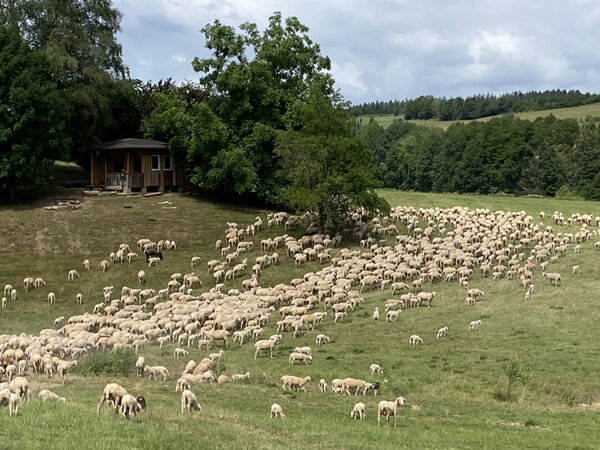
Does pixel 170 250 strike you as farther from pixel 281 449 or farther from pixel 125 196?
pixel 281 449

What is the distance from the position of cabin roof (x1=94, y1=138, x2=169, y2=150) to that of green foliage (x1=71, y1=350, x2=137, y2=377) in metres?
37.2

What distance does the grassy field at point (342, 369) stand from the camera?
567 inches

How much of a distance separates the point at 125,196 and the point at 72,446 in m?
46.5

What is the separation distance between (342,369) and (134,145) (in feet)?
130

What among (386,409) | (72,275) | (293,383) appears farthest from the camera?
(72,275)

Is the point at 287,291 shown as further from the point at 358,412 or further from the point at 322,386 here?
the point at 358,412

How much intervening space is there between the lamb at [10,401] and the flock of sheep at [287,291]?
1.8 inches

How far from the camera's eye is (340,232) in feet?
159

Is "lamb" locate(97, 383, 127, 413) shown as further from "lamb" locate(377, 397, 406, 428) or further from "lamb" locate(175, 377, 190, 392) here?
"lamb" locate(377, 397, 406, 428)

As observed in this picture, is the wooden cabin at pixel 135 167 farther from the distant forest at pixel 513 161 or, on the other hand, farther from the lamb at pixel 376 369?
the distant forest at pixel 513 161

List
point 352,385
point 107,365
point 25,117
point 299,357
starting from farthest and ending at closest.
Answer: point 25,117 → point 299,357 → point 107,365 → point 352,385

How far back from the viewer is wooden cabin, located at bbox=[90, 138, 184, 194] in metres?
58.5

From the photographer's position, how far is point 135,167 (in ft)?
198

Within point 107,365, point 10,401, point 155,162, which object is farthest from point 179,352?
point 155,162
